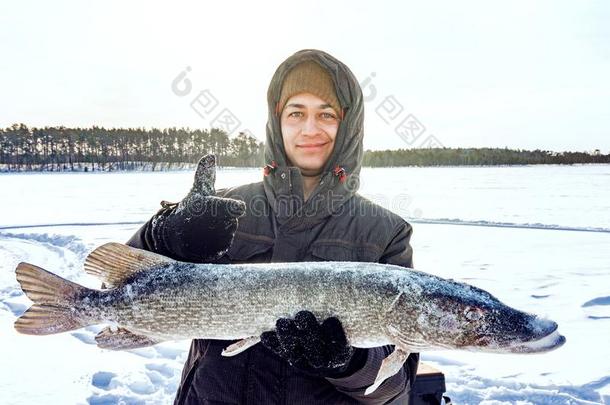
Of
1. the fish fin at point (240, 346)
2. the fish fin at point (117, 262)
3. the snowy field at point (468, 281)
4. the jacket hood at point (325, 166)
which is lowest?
the snowy field at point (468, 281)

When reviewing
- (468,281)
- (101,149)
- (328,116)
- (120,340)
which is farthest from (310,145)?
(101,149)

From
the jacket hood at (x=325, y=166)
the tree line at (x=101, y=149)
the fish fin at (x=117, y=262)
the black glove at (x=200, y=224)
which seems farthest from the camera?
the tree line at (x=101, y=149)

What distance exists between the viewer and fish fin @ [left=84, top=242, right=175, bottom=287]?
83.5 inches

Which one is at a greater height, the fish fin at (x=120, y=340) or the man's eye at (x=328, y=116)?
the man's eye at (x=328, y=116)

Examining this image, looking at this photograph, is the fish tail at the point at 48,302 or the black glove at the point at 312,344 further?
the fish tail at the point at 48,302

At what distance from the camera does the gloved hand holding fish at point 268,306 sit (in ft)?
6.35

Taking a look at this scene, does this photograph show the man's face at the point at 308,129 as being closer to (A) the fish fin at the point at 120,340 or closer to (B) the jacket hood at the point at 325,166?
(B) the jacket hood at the point at 325,166

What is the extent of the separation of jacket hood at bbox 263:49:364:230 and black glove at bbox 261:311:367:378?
23.3 inches

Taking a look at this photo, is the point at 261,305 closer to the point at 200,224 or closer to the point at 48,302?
the point at 200,224

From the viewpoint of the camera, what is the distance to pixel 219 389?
6.84 ft

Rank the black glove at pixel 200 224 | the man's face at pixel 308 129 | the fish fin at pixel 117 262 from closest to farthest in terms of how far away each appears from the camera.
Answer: the fish fin at pixel 117 262 < the black glove at pixel 200 224 < the man's face at pixel 308 129

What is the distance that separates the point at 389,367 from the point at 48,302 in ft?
4.93

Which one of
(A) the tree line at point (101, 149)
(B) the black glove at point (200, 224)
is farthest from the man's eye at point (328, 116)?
(A) the tree line at point (101, 149)

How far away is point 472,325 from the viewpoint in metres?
1.91
